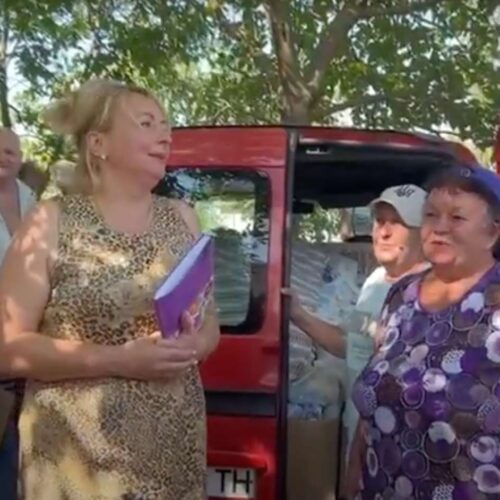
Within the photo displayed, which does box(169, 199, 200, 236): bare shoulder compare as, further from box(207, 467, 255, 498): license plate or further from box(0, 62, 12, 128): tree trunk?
box(0, 62, 12, 128): tree trunk

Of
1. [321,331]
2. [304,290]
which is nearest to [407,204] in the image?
[321,331]

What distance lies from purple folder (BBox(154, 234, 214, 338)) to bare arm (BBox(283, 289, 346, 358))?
1.41m

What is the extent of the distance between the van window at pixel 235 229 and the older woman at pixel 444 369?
1036 mm

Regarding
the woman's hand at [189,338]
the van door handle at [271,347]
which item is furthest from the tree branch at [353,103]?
the woman's hand at [189,338]

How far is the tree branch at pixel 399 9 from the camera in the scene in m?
8.02

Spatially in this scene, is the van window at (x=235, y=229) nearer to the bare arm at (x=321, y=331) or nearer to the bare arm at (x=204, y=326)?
the bare arm at (x=321, y=331)

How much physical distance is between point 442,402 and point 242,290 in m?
1.41

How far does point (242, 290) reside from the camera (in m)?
4.06

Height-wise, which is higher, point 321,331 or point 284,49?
point 284,49

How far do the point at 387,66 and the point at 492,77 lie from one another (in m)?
0.91

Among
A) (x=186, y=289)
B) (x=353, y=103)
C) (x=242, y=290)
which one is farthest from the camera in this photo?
(x=353, y=103)

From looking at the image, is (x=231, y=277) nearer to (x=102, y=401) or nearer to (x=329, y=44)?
(x=102, y=401)

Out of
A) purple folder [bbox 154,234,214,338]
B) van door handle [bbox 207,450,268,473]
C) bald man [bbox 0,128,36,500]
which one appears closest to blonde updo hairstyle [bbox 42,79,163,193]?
purple folder [bbox 154,234,214,338]

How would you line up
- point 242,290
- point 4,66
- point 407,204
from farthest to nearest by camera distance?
point 4,66, point 407,204, point 242,290
